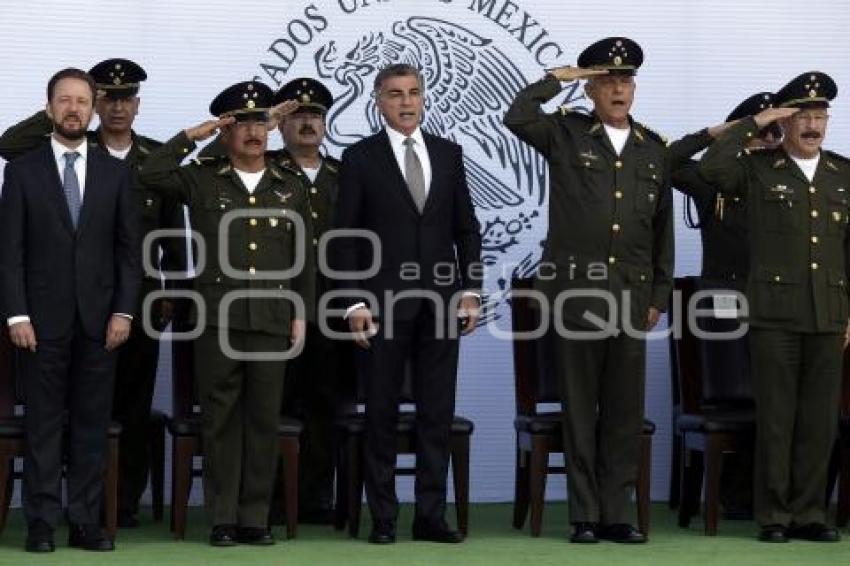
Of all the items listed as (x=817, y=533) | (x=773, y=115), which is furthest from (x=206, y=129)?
(x=817, y=533)

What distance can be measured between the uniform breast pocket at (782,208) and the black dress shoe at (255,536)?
78.8 inches

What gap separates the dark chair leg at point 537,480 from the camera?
7117mm

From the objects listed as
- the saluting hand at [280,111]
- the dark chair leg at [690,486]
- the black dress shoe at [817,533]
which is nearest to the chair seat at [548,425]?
the dark chair leg at [690,486]

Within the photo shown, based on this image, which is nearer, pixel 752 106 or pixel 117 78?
pixel 117 78

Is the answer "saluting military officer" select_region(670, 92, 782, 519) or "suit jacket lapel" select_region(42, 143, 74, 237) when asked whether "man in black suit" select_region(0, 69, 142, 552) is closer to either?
"suit jacket lapel" select_region(42, 143, 74, 237)

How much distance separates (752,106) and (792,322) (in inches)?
40.7

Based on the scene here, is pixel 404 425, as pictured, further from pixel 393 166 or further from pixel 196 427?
pixel 393 166

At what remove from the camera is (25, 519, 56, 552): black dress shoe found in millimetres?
6508

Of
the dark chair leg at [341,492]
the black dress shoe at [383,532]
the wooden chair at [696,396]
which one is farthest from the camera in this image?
the wooden chair at [696,396]

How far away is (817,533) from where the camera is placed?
22.9 feet

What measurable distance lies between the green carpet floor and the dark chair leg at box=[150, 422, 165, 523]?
0.23 meters

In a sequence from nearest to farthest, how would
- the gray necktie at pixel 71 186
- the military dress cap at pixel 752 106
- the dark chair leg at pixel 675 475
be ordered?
1. the gray necktie at pixel 71 186
2. the military dress cap at pixel 752 106
3. the dark chair leg at pixel 675 475

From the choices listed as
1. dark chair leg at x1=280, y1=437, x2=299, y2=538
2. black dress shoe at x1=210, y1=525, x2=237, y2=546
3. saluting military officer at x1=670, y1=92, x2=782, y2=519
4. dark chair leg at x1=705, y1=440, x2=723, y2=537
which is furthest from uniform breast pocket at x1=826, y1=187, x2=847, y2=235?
black dress shoe at x1=210, y1=525, x2=237, y2=546

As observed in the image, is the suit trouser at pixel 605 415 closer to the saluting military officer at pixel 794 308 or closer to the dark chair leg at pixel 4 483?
the saluting military officer at pixel 794 308
